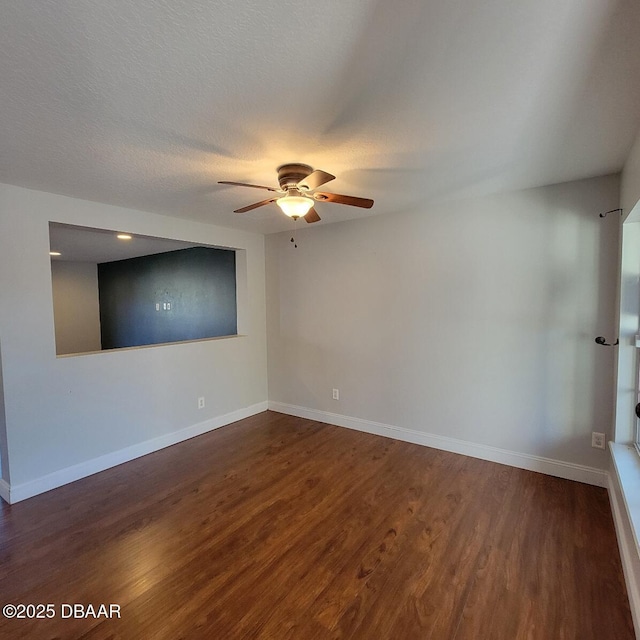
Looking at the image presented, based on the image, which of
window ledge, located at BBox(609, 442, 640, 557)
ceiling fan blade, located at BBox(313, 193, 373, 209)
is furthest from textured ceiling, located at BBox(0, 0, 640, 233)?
window ledge, located at BBox(609, 442, 640, 557)

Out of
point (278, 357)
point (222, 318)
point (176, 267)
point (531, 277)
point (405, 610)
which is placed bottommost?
point (405, 610)

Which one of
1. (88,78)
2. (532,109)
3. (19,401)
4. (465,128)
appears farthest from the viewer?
(19,401)

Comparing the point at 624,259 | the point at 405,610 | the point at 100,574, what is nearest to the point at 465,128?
the point at 624,259

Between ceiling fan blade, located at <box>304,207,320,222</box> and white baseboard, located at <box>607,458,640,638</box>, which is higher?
ceiling fan blade, located at <box>304,207,320,222</box>

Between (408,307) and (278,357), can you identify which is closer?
(408,307)

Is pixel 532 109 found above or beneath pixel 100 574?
above

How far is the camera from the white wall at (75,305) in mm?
6797

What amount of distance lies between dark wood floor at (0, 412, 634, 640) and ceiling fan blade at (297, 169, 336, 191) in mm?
2095

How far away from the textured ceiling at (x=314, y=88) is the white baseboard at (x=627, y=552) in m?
2.06

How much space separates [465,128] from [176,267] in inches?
188

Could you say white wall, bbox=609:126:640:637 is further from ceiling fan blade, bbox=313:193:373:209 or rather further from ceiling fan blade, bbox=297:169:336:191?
ceiling fan blade, bbox=297:169:336:191

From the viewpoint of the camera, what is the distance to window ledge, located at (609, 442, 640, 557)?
1.60 metres

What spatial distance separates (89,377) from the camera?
285 cm

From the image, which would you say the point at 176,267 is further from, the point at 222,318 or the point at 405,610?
the point at 405,610
